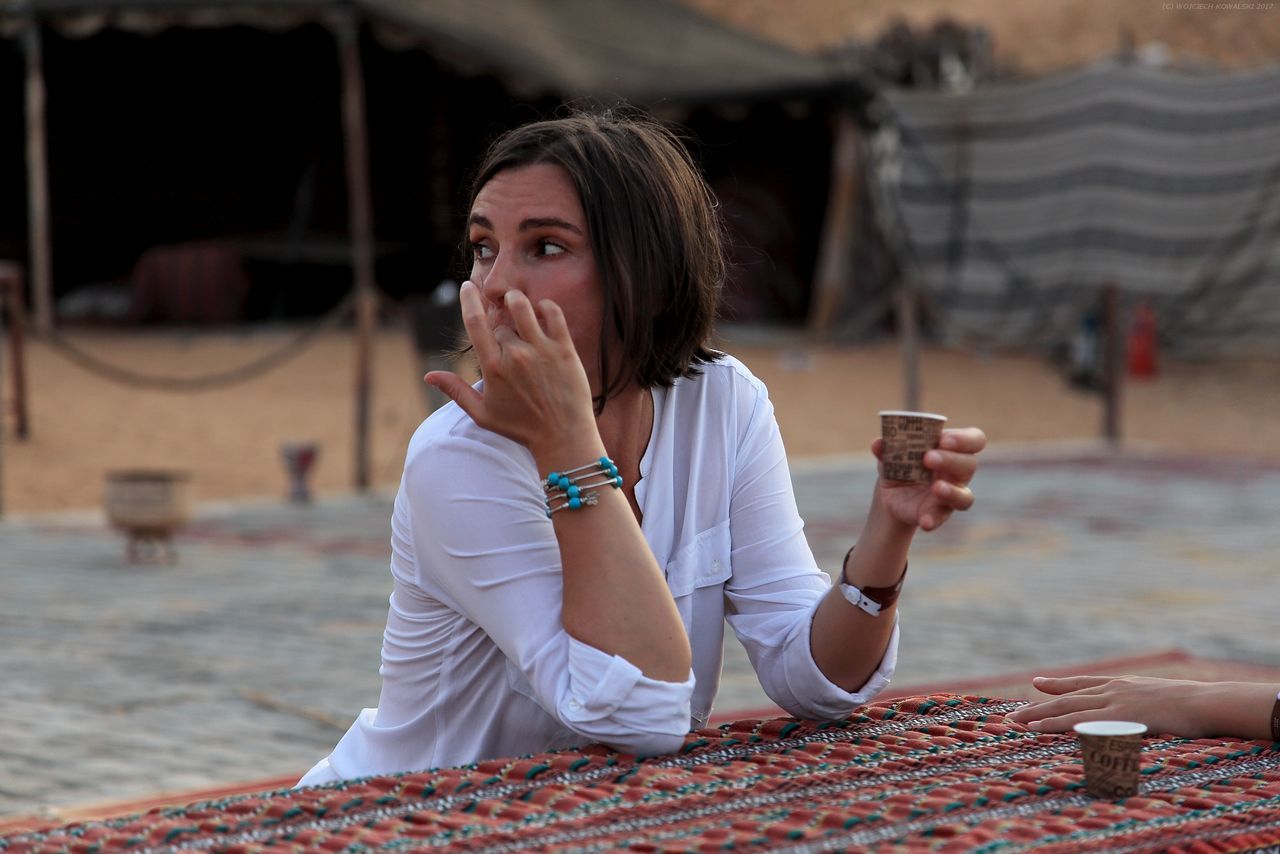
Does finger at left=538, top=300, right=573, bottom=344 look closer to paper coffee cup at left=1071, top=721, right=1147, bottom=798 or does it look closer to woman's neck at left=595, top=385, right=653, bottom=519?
woman's neck at left=595, top=385, right=653, bottom=519

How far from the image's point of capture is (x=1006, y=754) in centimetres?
195

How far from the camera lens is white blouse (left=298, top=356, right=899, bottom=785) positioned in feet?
6.40

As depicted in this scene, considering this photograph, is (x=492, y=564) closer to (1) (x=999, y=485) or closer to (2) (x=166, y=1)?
(1) (x=999, y=485)

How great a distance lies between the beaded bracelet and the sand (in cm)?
785

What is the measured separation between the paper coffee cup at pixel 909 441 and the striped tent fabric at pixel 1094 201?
46.6 ft

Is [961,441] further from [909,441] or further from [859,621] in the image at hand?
[859,621]

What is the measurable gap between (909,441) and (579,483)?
15.3 inches

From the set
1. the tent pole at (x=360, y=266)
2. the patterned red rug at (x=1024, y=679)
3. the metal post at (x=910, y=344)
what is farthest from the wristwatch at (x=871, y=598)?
the metal post at (x=910, y=344)

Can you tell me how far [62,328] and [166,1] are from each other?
5.55 metres

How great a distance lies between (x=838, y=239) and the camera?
60.5 ft

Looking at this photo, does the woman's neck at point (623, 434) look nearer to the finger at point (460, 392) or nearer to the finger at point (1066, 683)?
the finger at point (460, 392)

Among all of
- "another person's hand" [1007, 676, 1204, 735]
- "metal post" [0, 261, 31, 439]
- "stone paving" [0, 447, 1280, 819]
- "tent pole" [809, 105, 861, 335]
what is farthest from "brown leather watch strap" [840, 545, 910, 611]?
"tent pole" [809, 105, 861, 335]

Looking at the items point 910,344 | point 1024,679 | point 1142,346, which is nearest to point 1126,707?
point 1024,679

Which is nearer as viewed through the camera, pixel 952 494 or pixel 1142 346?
pixel 952 494
